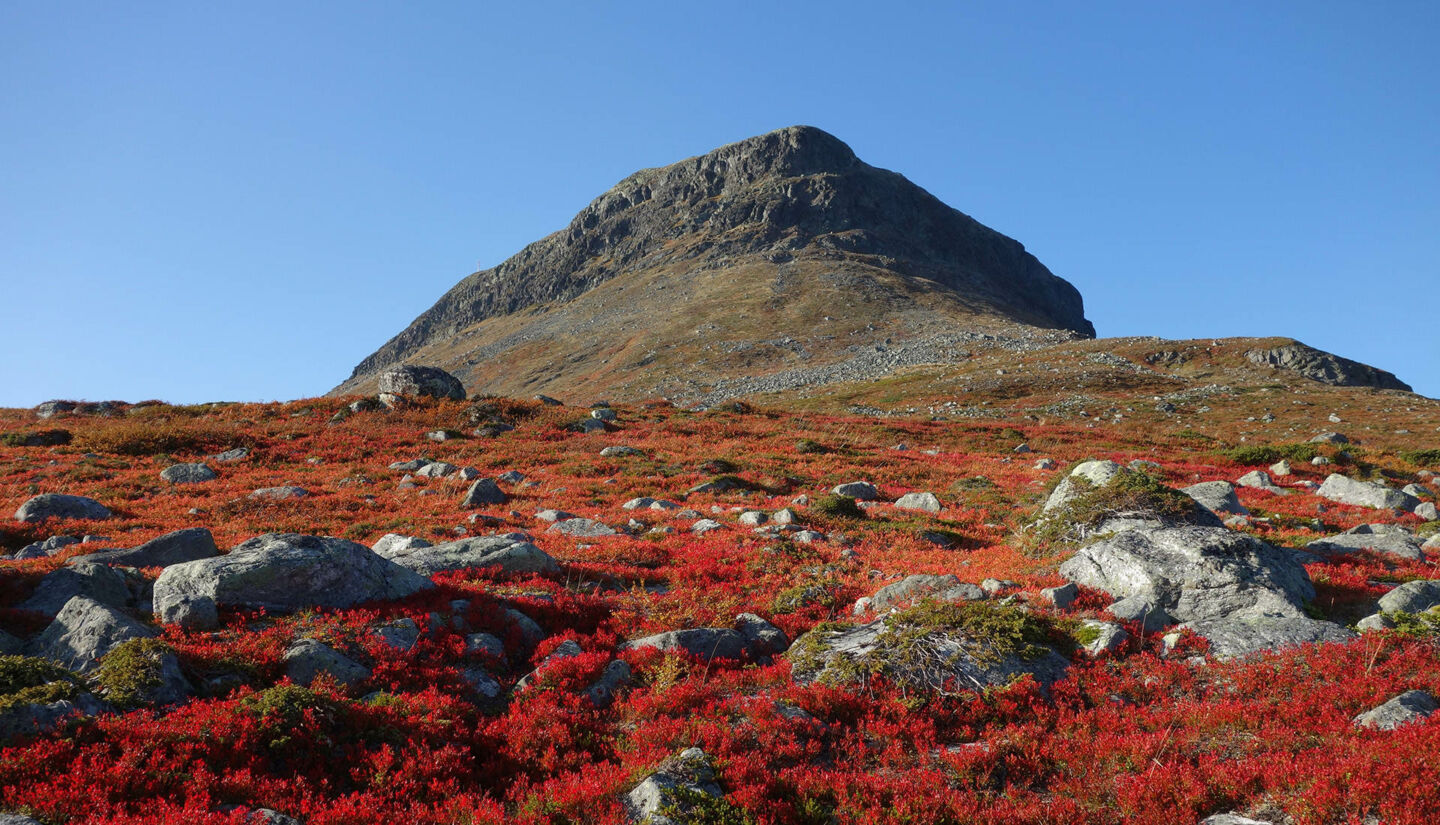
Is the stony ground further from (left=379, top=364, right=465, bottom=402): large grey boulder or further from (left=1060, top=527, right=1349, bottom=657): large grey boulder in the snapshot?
(left=379, top=364, right=465, bottom=402): large grey boulder

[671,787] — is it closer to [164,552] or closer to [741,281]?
[164,552]

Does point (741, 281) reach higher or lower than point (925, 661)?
higher

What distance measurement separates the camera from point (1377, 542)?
14719 millimetres

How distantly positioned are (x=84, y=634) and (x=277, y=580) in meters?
2.24

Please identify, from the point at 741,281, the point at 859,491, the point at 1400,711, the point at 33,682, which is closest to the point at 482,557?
the point at 33,682

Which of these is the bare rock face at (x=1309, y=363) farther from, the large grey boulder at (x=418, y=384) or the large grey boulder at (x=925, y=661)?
the large grey boulder at (x=925, y=661)

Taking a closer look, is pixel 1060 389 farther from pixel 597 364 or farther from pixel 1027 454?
pixel 597 364

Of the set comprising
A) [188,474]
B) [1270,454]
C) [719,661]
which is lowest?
[719,661]

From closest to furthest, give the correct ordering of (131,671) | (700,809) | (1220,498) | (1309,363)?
(700,809)
(131,671)
(1220,498)
(1309,363)

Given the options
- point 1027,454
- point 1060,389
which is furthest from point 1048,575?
point 1060,389

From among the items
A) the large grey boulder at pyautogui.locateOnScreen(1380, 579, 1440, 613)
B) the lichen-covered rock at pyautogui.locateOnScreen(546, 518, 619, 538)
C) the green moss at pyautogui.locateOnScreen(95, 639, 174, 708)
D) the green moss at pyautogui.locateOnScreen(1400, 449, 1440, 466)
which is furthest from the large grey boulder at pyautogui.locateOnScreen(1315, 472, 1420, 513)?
the green moss at pyautogui.locateOnScreen(95, 639, 174, 708)

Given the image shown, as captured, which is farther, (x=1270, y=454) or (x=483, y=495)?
(x=1270, y=454)

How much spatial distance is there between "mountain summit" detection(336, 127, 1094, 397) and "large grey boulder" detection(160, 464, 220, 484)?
64145 mm

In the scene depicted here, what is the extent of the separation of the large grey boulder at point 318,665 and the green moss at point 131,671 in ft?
4.06
